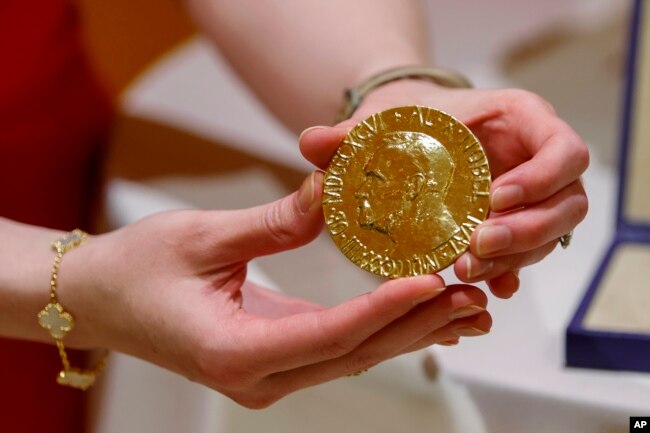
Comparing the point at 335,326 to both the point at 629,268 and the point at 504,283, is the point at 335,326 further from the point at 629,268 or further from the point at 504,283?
the point at 629,268

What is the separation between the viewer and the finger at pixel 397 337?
487mm

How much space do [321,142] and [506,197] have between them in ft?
0.37

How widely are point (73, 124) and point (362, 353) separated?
20.1 inches

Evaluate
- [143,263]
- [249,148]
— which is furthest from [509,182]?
[249,148]

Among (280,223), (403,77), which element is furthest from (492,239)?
(403,77)

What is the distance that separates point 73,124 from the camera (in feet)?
3.02

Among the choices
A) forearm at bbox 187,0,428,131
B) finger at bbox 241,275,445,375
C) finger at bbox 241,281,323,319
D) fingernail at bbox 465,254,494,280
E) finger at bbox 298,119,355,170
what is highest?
forearm at bbox 187,0,428,131

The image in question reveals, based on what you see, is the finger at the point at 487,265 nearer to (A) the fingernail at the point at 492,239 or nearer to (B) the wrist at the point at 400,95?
(A) the fingernail at the point at 492,239

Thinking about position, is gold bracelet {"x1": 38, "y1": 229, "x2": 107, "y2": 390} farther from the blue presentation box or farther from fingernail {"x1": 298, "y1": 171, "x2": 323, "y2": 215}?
the blue presentation box

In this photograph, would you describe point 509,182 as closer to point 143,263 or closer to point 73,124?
point 143,263

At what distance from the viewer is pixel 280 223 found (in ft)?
1.73

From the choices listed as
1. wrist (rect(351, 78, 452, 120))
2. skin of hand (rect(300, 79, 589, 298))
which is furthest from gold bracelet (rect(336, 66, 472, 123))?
skin of hand (rect(300, 79, 589, 298))

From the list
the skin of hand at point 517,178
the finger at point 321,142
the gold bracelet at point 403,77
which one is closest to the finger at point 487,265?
the skin of hand at point 517,178

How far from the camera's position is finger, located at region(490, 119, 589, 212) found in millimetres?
496
